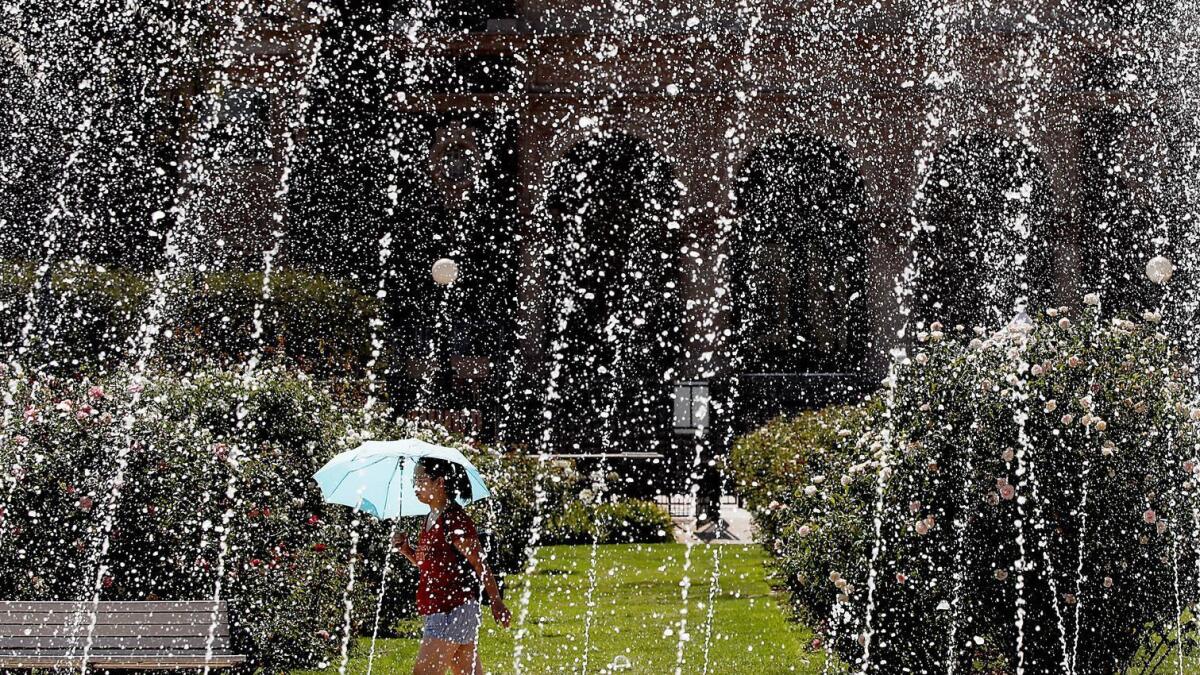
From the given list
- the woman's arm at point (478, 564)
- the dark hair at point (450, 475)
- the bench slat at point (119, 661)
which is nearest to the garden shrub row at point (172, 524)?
the bench slat at point (119, 661)

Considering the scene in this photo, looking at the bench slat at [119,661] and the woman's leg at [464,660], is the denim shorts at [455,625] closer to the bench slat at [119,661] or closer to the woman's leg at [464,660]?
the woman's leg at [464,660]

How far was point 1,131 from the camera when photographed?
18625 mm

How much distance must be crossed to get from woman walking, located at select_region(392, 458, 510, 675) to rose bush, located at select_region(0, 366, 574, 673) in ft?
4.21

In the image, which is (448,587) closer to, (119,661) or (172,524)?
(119,661)

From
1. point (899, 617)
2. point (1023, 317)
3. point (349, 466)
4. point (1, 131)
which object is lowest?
point (899, 617)

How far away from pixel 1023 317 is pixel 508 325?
13.8 m

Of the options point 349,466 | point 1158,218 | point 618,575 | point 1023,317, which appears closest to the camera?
point 349,466

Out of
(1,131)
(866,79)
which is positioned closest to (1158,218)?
(866,79)

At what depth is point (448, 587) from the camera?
453 centimetres

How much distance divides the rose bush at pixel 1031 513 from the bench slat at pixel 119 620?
223 centimetres

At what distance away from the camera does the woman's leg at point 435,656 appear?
4543 mm

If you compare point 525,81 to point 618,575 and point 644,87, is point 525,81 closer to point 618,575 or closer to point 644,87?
point 644,87

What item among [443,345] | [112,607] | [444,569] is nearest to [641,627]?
[444,569]

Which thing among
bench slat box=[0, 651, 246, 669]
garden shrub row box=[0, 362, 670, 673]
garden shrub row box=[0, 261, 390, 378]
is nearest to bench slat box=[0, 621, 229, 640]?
bench slat box=[0, 651, 246, 669]
